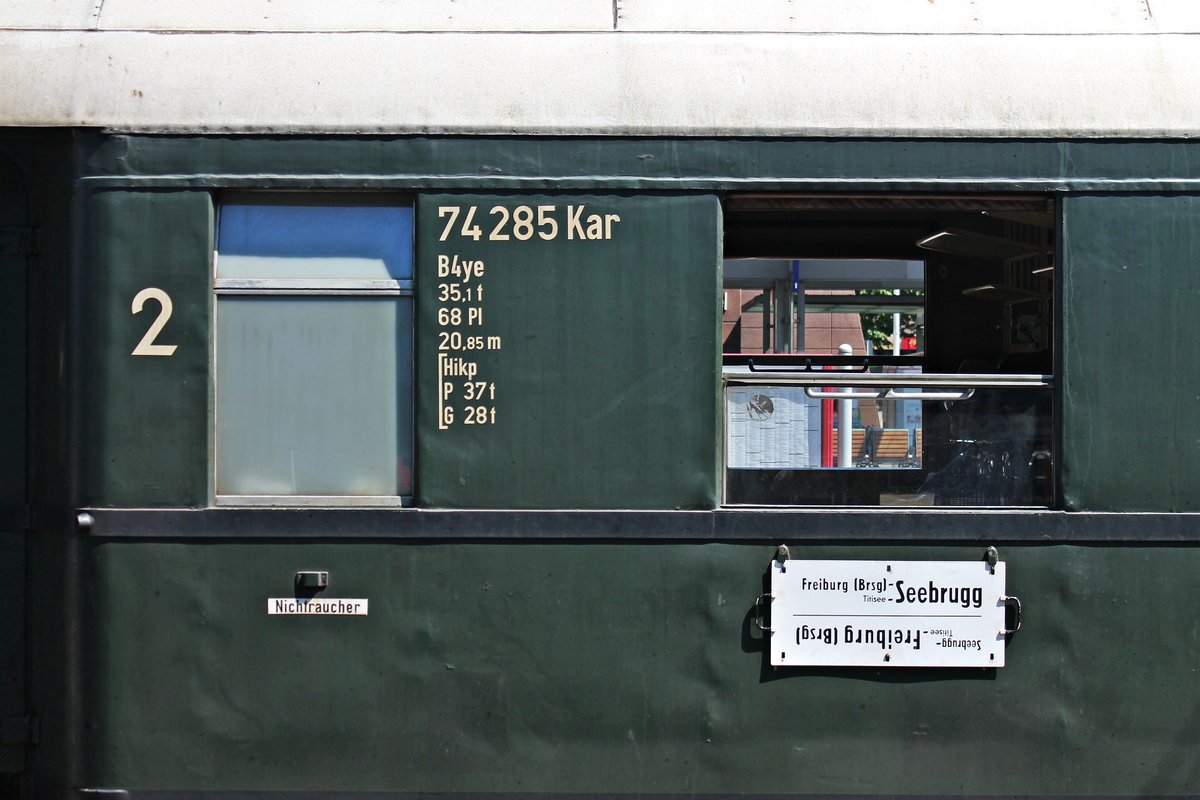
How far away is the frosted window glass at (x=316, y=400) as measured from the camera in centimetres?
358

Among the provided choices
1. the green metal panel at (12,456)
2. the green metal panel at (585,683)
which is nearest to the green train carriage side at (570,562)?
the green metal panel at (585,683)

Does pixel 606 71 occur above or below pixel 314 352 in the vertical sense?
above

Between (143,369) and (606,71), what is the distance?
1651mm

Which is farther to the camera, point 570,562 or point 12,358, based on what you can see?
point 12,358

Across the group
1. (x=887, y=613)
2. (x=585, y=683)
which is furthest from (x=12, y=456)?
(x=887, y=613)

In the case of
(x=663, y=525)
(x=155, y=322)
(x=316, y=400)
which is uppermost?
(x=155, y=322)

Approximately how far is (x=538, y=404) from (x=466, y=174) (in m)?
0.72

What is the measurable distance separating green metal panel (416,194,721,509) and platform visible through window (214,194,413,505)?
0.35 ft

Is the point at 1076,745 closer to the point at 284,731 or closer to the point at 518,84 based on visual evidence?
the point at 284,731

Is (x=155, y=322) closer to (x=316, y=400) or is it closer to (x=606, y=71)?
(x=316, y=400)

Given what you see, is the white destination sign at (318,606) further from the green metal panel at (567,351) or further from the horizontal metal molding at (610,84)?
the horizontal metal molding at (610,84)

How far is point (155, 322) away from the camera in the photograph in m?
3.53

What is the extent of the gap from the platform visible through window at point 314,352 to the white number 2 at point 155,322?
146mm

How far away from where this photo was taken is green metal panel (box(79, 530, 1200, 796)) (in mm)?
3512
